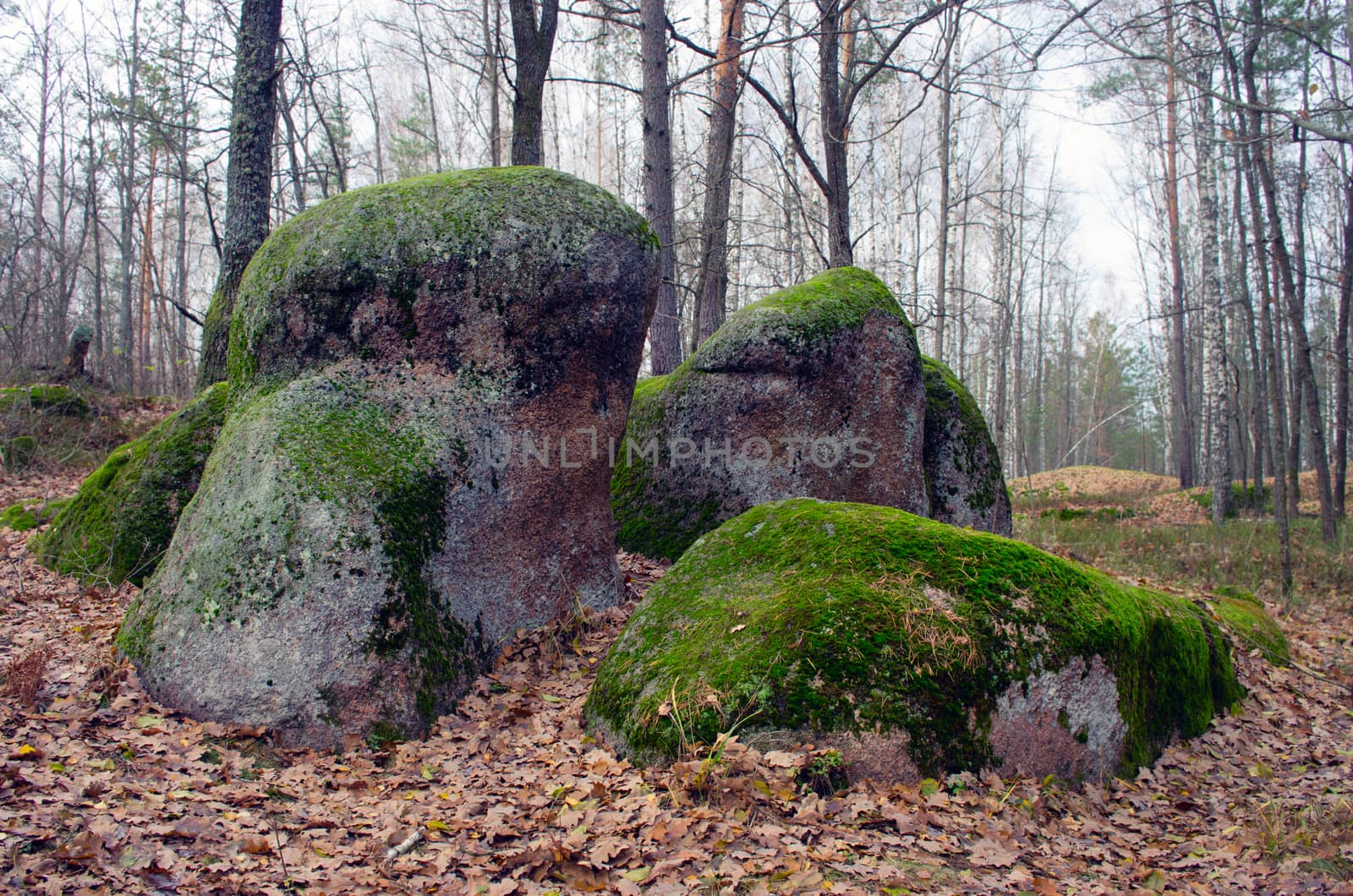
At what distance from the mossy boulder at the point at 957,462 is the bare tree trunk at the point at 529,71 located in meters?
5.05

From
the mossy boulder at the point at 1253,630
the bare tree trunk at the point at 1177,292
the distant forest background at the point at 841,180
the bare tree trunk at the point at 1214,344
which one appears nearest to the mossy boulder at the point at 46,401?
the distant forest background at the point at 841,180

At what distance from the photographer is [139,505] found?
6.03 meters

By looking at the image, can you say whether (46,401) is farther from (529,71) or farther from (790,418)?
(790,418)

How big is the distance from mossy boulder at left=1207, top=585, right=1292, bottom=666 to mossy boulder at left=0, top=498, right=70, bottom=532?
10.6 m

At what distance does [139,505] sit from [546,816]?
181 inches

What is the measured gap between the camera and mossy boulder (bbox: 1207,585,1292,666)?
6.68m

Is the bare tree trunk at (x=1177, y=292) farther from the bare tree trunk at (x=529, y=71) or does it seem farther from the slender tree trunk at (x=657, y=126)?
the bare tree trunk at (x=529, y=71)

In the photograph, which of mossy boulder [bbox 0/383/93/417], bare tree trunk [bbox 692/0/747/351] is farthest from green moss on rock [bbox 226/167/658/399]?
mossy boulder [bbox 0/383/93/417]

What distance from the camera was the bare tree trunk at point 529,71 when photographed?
350 inches

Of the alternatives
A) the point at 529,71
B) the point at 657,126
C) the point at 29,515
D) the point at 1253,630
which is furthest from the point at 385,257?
the point at 1253,630

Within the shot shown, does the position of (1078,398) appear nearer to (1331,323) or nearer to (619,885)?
(1331,323)

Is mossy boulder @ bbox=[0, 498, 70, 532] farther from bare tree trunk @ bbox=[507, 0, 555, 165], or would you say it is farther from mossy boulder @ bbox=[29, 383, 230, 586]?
bare tree trunk @ bbox=[507, 0, 555, 165]

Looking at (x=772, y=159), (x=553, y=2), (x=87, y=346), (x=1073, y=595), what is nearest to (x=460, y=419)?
(x=1073, y=595)

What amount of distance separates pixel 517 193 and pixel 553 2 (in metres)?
4.82
